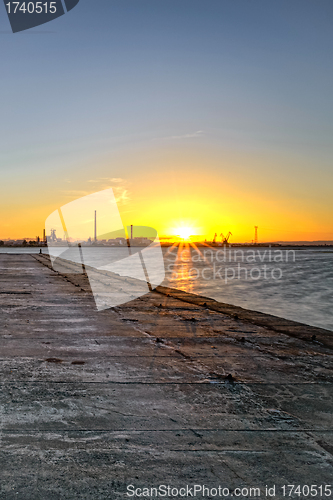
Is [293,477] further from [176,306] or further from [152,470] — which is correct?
[176,306]

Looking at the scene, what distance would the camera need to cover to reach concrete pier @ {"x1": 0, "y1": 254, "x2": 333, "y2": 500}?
235 centimetres

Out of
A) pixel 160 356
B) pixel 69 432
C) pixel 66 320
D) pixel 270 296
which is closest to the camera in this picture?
pixel 69 432

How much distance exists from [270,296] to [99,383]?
1531 centimetres

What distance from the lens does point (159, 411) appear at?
3221mm

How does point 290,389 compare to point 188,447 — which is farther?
point 290,389

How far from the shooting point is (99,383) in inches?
153

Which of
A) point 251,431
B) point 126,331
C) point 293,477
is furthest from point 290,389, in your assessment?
point 126,331

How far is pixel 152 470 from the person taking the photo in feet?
7.80

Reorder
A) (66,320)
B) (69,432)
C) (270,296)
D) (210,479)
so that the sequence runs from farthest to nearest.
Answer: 1. (270,296)
2. (66,320)
3. (69,432)
4. (210,479)

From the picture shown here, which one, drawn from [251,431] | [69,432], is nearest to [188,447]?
[251,431]

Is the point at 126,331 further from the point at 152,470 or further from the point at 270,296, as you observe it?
the point at 270,296

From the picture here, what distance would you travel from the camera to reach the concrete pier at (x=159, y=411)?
235 centimetres

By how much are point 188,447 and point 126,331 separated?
3.89 m

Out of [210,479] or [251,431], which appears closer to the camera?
[210,479]
